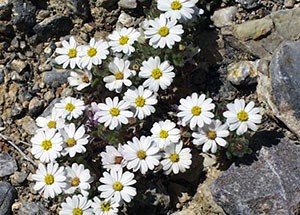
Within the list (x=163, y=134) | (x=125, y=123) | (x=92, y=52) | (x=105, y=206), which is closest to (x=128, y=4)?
(x=92, y=52)

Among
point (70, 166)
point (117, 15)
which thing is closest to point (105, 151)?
point (70, 166)

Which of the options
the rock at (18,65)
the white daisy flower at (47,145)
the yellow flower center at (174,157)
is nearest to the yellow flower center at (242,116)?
the yellow flower center at (174,157)

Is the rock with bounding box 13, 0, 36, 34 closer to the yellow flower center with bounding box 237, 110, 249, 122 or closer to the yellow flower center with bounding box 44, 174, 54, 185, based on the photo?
the yellow flower center with bounding box 44, 174, 54, 185

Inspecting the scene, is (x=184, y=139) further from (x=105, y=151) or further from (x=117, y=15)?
(x=117, y=15)

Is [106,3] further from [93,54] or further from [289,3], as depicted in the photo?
[289,3]

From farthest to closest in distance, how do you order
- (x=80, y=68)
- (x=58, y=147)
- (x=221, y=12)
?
1. (x=221, y=12)
2. (x=80, y=68)
3. (x=58, y=147)

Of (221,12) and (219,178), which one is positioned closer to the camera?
(219,178)

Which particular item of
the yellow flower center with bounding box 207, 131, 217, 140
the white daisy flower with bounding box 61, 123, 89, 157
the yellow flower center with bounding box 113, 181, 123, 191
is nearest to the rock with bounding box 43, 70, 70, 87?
the white daisy flower with bounding box 61, 123, 89, 157
